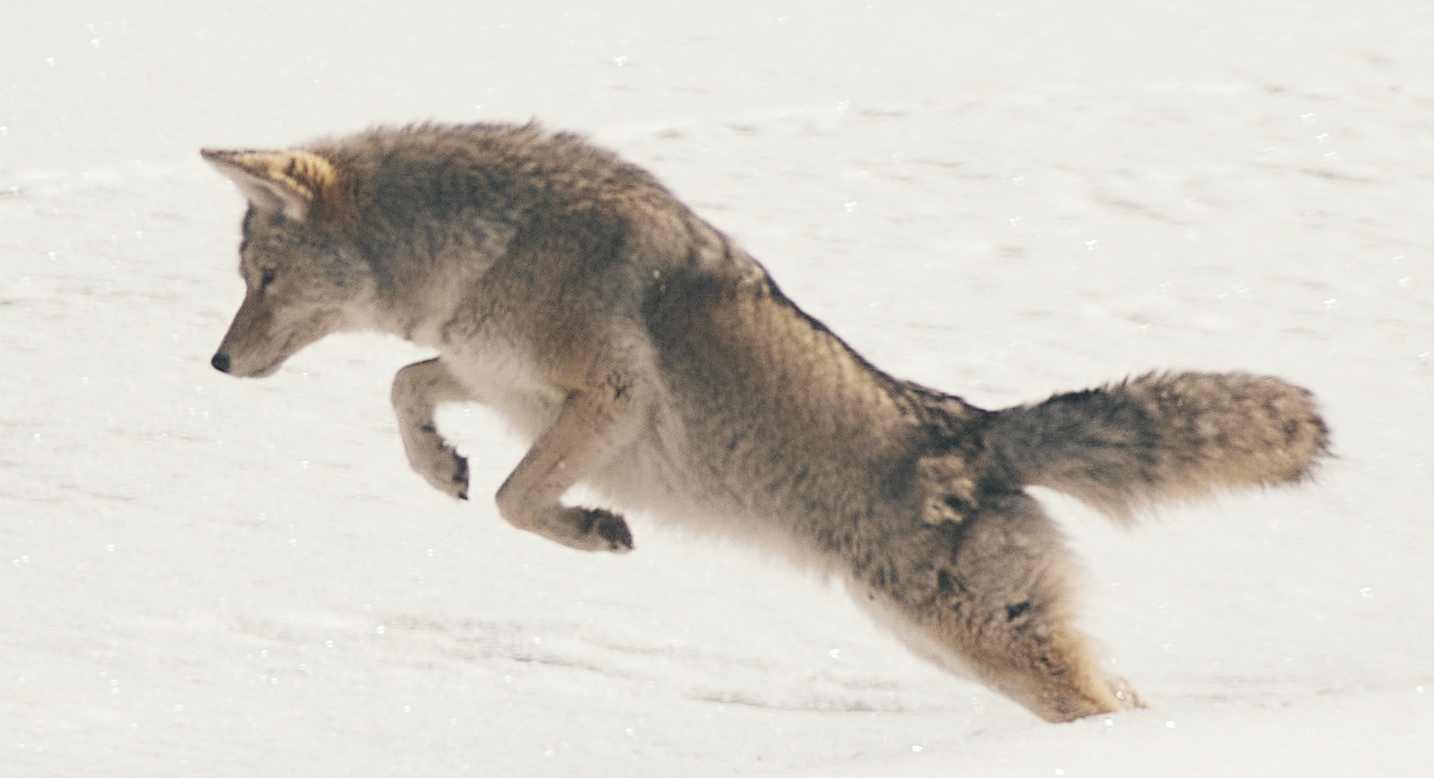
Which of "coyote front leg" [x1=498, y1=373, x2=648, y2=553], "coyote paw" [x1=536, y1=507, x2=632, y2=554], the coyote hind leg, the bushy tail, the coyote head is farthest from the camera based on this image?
the coyote head

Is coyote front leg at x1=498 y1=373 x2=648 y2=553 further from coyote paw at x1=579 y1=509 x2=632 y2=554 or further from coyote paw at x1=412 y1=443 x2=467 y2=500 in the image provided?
coyote paw at x1=412 y1=443 x2=467 y2=500

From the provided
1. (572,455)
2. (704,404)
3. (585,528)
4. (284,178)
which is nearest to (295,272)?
(284,178)

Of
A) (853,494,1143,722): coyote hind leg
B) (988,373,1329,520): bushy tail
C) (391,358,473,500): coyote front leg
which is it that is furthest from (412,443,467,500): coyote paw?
(988,373,1329,520): bushy tail

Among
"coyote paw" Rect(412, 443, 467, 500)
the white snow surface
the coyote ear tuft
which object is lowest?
the white snow surface

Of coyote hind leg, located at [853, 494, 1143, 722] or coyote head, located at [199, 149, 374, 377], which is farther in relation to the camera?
coyote head, located at [199, 149, 374, 377]

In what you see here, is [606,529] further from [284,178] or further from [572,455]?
[284,178]

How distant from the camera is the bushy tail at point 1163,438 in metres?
4.01

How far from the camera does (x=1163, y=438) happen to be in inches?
162

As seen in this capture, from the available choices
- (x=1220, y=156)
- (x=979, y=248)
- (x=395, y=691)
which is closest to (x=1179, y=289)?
(x=979, y=248)

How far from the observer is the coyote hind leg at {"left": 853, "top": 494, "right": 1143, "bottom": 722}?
13.6 feet

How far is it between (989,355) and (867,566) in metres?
3.26

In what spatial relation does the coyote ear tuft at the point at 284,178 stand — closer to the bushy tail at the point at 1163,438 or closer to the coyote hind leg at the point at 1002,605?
the coyote hind leg at the point at 1002,605

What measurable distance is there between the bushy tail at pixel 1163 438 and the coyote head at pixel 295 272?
170 cm

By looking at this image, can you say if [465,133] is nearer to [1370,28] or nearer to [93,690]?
[93,690]
